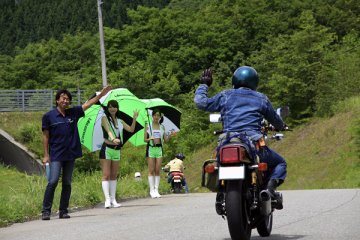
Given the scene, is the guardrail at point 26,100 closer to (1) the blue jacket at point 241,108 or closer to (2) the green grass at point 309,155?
(2) the green grass at point 309,155

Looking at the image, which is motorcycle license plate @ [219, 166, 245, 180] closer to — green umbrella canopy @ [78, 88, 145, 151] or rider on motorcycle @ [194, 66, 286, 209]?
rider on motorcycle @ [194, 66, 286, 209]

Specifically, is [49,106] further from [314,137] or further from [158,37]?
[314,137]

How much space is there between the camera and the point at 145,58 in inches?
2534

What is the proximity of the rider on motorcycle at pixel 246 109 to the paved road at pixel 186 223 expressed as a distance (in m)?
0.77

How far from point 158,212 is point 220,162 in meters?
5.11

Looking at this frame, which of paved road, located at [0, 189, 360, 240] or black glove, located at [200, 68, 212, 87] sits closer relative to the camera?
black glove, located at [200, 68, 212, 87]

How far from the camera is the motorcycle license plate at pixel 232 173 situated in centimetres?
701

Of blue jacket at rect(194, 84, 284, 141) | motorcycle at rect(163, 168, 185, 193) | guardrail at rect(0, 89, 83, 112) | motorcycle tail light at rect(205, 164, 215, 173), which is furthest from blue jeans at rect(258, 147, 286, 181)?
guardrail at rect(0, 89, 83, 112)

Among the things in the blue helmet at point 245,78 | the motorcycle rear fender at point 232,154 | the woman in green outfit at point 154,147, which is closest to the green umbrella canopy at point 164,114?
the woman in green outfit at point 154,147

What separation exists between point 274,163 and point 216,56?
5393cm

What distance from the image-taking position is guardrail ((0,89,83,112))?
167ft

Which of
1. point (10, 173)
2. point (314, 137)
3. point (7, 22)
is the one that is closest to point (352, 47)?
point (314, 137)

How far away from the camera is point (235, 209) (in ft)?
23.1

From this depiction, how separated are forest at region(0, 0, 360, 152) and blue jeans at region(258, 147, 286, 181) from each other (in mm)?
32587
